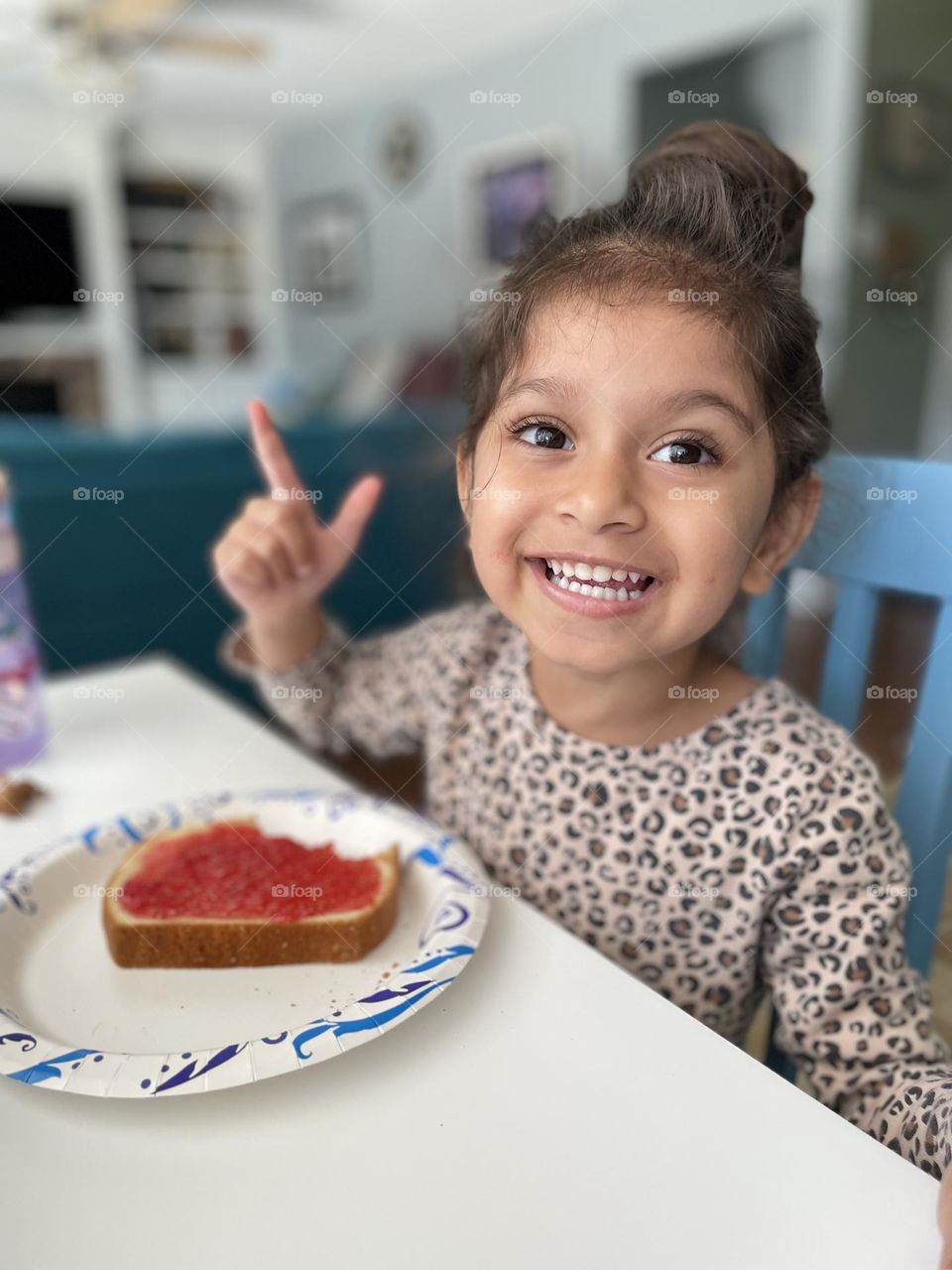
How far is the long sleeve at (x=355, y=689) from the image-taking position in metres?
0.89

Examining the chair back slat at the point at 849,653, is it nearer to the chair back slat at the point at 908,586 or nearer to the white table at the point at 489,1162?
the chair back slat at the point at 908,586

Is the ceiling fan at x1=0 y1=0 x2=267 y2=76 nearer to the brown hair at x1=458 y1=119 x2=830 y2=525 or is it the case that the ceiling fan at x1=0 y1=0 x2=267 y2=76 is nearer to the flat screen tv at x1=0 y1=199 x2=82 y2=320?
the flat screen tv at x1=0 y1=199 x2=82 y2=320

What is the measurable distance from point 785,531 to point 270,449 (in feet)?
1.27

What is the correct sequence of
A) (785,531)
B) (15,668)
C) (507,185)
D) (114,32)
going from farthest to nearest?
1. (507,185)
2. (114,32)
3. (15,668)
4. (785,531)

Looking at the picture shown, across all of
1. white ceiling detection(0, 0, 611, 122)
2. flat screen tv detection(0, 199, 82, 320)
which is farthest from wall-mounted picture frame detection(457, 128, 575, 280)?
flat screen tv detection(0, 199, 82, 320)

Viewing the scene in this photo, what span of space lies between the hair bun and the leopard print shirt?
0.31 m

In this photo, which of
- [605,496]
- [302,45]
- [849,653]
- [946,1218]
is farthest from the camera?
[302,45]

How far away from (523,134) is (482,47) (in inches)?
16.6

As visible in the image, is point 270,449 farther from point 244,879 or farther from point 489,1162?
point 489,1162

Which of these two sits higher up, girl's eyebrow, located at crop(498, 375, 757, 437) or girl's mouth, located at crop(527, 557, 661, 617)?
girl's eyebrow, located at crop(498, 375, 757, 437)

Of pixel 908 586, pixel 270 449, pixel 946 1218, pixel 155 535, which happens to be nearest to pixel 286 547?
pixel 270 449

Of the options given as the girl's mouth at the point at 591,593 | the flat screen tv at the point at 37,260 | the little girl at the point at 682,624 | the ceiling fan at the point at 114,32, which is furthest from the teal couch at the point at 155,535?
the flat screen tv at the point at 37,260

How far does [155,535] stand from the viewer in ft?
6.00

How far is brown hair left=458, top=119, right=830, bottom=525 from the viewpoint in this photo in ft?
1.75
